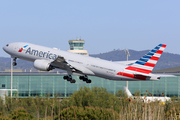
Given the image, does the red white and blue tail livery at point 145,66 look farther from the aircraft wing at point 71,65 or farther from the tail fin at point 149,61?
the aircraft wing at point 71,65

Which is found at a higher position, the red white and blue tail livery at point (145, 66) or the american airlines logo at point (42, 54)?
the american airlines logo at point (42, 54)

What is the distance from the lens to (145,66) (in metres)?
43.8

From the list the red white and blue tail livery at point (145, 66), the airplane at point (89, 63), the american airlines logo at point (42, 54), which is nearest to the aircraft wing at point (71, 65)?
the airplane at point (89, 63)

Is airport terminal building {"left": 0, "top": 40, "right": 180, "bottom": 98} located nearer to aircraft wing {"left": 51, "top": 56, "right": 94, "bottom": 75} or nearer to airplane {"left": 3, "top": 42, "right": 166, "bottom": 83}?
airplane {"left": 3, "top": 42, "right": 166, "bottom": 83}

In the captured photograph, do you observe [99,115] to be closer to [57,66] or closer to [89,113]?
[89,113]

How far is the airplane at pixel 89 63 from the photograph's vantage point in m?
43.7

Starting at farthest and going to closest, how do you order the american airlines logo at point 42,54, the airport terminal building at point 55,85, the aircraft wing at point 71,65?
A: the airport terminal building at point 55,85 < the american airlines logo at point 42,54 < the aircraft wing at point 71,65

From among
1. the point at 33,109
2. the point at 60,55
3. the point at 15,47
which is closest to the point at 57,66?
the point at 60,55

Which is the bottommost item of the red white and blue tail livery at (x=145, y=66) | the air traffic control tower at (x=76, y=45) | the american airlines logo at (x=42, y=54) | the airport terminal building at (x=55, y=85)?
the airport terminal building at (x=55, y=85)

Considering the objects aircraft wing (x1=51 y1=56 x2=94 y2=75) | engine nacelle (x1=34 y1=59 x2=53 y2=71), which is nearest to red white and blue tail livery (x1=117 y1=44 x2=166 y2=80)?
aircraft wing (x1=51 y1=56 x2=94 y2=75)

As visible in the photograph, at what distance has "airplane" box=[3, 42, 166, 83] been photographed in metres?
43.7

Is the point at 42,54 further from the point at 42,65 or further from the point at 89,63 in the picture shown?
the point at 89,63

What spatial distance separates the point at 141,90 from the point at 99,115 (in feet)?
181

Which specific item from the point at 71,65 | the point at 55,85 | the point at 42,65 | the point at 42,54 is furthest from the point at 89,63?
the point at 55,85
